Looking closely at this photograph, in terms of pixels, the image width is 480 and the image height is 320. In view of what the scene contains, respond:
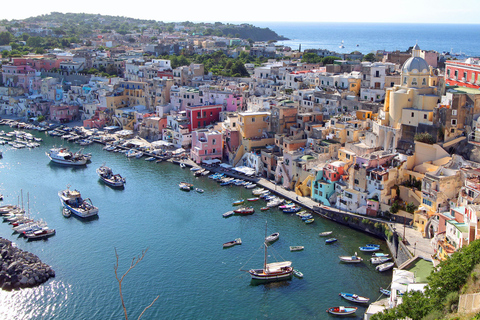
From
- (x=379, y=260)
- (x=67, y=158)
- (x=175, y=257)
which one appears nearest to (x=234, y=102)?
(x=67, y=158)

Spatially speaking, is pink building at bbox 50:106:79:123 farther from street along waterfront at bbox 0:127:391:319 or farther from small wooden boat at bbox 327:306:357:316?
small wooden boat at bbox 327:306:357:316

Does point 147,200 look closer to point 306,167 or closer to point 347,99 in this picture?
point 306,167

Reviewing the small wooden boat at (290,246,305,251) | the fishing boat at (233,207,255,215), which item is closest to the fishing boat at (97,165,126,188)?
the fishing boat at (233,207,255,215)

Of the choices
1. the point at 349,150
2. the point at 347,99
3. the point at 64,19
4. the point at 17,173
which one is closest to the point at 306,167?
the point at 349,150

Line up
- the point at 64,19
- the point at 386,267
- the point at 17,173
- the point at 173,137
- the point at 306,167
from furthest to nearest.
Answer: the point at 64,19
the point at 173,137
the point at 17,173
the point at 306,167
the point at 386,267

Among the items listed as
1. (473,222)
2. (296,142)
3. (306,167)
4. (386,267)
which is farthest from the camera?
(296,142)

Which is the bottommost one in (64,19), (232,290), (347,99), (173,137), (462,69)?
(232,290)
